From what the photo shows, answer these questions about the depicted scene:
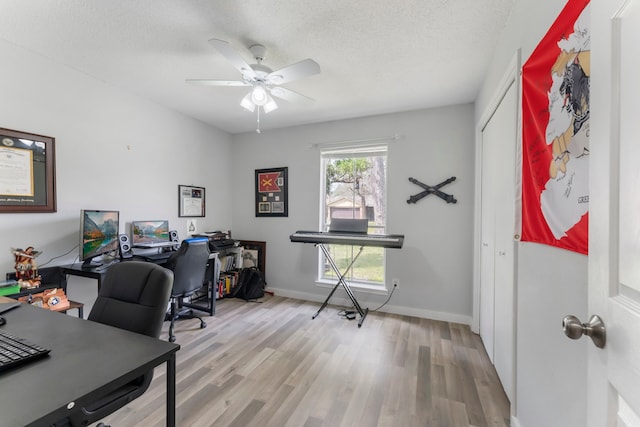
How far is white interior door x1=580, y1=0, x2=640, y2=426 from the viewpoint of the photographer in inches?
19.9

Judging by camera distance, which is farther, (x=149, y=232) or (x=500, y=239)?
(x=149, y=232)

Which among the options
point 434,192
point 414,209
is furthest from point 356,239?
point 434,192

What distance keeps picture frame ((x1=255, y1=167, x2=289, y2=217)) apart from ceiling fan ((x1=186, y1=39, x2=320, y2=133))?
171cm

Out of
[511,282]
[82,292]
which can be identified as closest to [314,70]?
[511,282]

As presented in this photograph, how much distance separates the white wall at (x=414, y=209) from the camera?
9.98 feet

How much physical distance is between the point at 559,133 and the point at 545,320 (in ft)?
2.62

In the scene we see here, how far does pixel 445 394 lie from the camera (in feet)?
6.04

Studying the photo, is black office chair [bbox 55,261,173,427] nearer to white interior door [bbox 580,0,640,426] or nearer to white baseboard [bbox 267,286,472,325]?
white interior door [bbox 580,0,640,426]

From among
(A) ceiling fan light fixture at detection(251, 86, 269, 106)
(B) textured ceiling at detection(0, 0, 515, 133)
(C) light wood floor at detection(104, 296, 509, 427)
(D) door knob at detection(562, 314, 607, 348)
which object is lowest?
(C) light wood floor at detection(104, 296, 509, 427)

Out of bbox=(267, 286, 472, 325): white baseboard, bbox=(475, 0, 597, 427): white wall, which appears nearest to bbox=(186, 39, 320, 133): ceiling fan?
bbox=(475, 0, 597, 427): white wall

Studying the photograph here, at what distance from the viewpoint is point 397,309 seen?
3301 millimetres

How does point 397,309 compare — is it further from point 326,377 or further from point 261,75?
point 261,75

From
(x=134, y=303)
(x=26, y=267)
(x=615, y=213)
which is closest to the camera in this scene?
(x=615, y=213)

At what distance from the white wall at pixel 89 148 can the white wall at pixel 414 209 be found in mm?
1450
